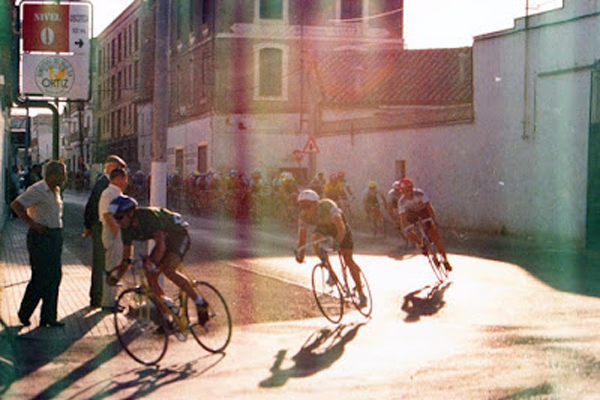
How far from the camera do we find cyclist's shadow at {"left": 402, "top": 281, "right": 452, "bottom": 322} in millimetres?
13281

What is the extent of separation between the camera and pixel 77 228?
32.5m

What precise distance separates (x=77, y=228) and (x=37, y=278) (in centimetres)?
2107

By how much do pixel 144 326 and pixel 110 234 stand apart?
272cm

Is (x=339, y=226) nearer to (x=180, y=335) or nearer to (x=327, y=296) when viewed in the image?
(x=327, y=296)

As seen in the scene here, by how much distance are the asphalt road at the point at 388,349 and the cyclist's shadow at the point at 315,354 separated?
0.04 feet

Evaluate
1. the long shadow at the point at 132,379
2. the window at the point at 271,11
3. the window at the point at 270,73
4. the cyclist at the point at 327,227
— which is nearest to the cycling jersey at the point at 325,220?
the cyclist at the point at 327,227

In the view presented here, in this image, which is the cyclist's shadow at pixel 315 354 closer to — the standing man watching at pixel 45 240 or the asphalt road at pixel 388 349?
the asphalt road at pixel 388 349

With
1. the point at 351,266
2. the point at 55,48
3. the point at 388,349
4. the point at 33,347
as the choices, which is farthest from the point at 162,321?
the point at 55,48

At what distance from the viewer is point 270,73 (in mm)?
52062

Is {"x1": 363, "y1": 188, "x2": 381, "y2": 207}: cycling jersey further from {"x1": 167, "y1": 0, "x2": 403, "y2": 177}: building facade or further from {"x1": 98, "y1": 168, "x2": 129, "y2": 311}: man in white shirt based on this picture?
{"x1": 167, "y1": 0, "x2": 403, "y2": 177}: building facade

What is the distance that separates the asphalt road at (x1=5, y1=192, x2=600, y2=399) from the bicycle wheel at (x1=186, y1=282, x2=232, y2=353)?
128 mm


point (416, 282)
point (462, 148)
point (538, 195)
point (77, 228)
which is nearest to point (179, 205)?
point (77, 228)

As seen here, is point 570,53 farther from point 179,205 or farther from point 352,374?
point 179,205

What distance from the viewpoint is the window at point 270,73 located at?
51.9 meters
